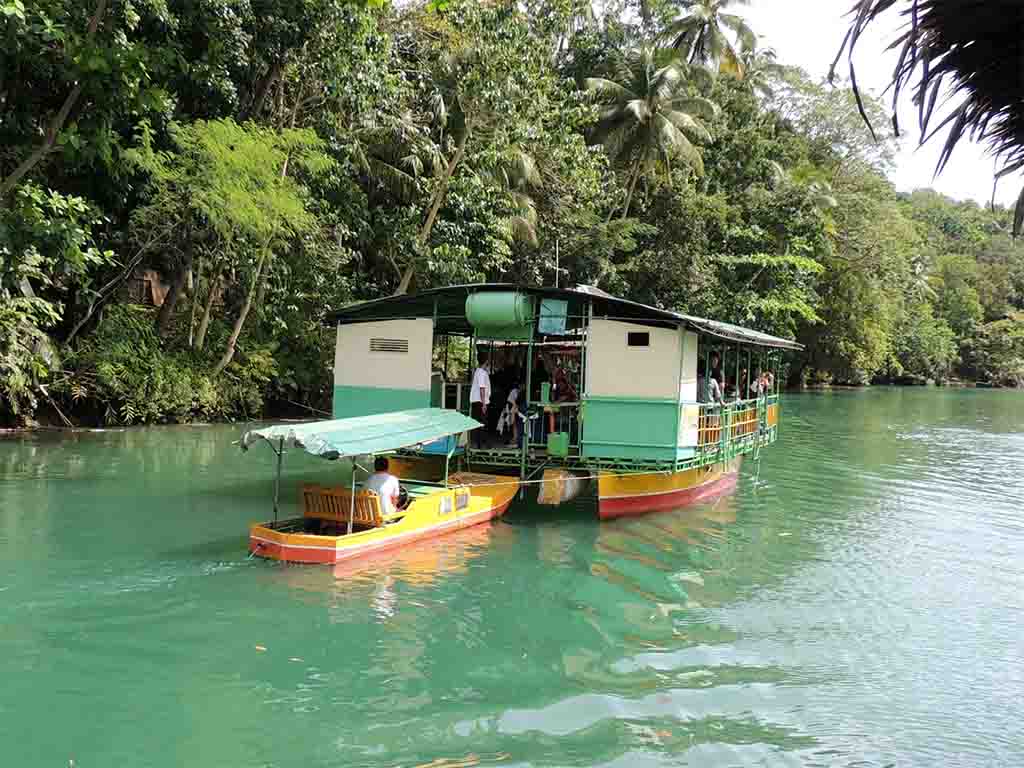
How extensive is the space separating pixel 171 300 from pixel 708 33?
2568 cm

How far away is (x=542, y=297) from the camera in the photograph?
13.1 metres

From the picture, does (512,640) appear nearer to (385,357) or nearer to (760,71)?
(385,357)

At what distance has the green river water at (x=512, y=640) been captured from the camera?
586cm

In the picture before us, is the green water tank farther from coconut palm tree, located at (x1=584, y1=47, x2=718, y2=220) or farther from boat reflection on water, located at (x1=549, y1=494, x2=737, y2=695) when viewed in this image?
coconut palm tree, located at (x1=584, y1=47, x2=718, y2=220)

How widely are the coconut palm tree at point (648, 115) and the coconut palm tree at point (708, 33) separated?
2542 millimetres

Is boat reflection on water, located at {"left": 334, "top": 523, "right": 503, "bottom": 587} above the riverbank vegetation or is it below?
below

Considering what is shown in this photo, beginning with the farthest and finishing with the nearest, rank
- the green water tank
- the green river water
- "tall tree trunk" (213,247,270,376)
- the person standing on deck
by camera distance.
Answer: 1. "tall tree trunk" (213,247,270,376)
2. the person standing on deck
3. the green water tank
4. the green river water

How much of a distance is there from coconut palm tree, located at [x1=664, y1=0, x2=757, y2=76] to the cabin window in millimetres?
28171

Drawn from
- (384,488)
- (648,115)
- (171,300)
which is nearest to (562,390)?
(384,488)

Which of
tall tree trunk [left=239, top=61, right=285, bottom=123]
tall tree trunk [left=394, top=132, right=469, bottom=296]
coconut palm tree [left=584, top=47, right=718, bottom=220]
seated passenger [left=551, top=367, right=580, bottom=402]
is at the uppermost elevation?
coconut palm tree [left=584, top=47, right=718, bottom=220]

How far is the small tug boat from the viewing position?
380 inches

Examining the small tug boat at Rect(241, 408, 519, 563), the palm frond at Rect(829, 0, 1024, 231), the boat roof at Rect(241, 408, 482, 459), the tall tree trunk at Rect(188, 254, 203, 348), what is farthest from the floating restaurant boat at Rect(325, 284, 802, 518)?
the tall tree trunk at Rect(188, 254, 203, 348)

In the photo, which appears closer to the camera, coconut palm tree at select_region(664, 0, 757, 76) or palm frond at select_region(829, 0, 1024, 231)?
palm frond at select_region(829, 0, 1024, 231)

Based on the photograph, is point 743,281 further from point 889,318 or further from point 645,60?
point 889,318
